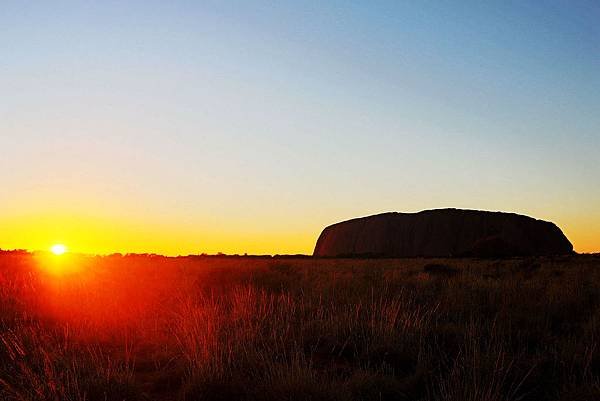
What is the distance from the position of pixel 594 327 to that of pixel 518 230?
4272 inches

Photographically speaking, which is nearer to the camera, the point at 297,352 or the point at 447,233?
the point at 297,352

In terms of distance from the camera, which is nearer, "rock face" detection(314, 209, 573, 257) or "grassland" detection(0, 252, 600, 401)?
"grassland" detection(0, 252, 600, 401)

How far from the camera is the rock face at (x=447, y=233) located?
106 meters

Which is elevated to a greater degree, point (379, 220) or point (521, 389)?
point (379, 220)

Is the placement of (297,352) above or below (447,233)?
below

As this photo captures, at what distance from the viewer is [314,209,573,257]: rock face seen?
349 ft

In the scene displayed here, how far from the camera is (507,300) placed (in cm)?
1032

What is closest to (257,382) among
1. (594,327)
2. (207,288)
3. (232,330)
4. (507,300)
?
(232,330)

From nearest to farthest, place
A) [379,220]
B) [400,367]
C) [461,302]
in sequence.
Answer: [400,367] → [461,302] → [379,220]

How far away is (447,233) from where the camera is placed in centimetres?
10981

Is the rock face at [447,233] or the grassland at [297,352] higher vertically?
the rock face at [447,233]

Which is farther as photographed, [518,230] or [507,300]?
[518,230]

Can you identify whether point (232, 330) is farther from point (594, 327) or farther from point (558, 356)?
point (594, 327)

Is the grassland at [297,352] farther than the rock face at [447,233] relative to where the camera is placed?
No
